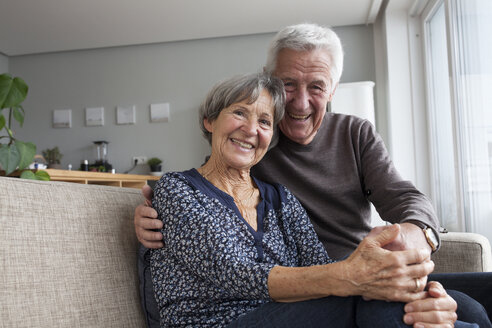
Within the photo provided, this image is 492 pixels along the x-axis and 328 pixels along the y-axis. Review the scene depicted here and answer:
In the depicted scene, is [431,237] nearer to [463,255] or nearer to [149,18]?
[463,255]

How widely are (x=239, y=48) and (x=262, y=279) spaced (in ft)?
16.3

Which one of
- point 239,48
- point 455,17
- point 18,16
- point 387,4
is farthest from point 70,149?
point 455,17

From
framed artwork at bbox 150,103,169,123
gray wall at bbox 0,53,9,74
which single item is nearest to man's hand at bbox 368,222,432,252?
framed artwork at bbox 150,103,169,123

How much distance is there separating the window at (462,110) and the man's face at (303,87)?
5.28 ft

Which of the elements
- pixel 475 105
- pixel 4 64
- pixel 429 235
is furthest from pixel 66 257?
pixel 4 64

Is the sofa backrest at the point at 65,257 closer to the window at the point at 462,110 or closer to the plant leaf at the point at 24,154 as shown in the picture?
the plant leaf at the point at 24,154

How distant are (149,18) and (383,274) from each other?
4.56 metres

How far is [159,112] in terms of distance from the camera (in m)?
5.75

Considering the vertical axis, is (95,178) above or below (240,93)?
below

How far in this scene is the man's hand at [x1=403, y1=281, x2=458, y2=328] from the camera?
35.1 inches

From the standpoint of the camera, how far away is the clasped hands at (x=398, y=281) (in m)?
0.91

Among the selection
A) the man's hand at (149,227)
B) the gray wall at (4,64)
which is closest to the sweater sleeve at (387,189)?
the man's hand at (149,227)

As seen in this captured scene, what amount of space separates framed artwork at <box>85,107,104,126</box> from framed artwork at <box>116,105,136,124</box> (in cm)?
23

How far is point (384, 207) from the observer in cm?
149
